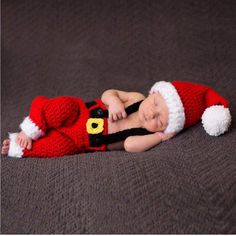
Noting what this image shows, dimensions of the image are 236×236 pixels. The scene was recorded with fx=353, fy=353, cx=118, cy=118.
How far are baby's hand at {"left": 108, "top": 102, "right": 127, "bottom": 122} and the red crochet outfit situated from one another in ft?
0.12

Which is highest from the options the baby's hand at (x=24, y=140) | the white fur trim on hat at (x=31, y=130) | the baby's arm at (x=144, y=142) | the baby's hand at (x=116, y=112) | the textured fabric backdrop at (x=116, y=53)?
the textured fabric backdrop at (x=116, y=53)

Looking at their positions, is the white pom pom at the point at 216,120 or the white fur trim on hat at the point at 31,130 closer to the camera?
the white pom pom at the point at 216,120

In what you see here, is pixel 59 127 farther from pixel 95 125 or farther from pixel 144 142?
pixel 144 142

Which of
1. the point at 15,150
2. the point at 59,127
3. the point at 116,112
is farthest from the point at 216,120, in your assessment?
the point at 15,150

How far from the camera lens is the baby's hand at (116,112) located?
1268 millimetres

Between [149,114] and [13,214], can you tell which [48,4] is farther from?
[13,214]

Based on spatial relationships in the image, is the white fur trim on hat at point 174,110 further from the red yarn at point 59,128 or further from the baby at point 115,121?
the red yarn at point 59,128

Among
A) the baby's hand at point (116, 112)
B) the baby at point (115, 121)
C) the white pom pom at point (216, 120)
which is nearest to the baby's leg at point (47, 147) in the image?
the baby at point (115, 121)

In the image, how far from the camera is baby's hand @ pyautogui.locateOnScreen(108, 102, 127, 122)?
4.16 ft

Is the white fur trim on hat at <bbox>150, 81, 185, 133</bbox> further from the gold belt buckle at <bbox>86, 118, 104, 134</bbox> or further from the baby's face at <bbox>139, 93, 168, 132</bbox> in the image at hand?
the gold belt buckle at <bbox>86, 118, 104, 134</bbox>

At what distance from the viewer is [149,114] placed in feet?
3.93

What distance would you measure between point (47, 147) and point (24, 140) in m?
0.08

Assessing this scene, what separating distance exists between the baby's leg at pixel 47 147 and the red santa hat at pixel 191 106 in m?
0.35

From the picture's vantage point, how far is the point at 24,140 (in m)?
1.21
